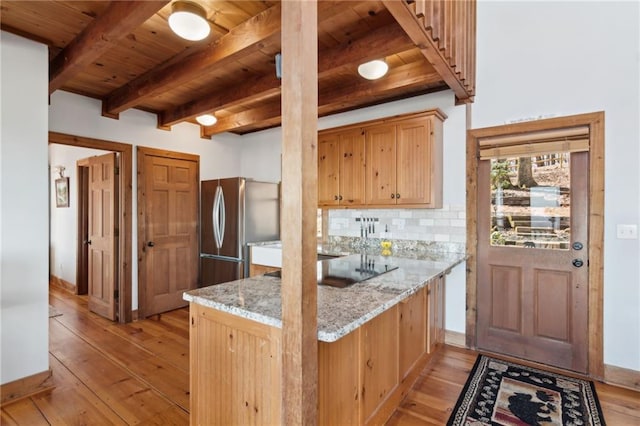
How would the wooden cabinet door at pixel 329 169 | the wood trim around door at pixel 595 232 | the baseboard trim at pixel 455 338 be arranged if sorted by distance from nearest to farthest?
the wood trim around door at pixel 595 232
the baseboard trim at pixel 455 338
the wooden cabinet door at pixel 329 169

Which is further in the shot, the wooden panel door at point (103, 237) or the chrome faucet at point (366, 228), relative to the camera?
the wooden panel door at point (103, 237)

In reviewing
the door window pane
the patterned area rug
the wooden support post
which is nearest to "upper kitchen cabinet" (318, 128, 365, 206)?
the door window pane

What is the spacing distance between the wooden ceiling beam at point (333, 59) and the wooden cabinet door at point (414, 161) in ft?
3.04

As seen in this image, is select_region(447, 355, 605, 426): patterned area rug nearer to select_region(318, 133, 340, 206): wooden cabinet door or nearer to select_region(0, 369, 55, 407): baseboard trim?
select_region(318, 133, 340, 206): wooden cabinet door

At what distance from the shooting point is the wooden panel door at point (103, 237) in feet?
12.6

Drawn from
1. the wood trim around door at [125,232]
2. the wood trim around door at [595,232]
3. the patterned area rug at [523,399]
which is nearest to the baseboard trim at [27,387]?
the wood trim around door at [125,232]

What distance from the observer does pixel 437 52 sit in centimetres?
206

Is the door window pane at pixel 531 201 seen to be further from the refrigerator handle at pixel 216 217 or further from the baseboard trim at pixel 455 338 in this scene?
the refrigerator handle at pixel 216 217

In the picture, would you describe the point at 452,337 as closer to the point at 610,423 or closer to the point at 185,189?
the point at 610,423

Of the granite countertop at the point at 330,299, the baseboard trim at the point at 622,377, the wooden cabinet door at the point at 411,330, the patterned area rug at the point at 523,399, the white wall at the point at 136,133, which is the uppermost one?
the white wall at the point at 136,133

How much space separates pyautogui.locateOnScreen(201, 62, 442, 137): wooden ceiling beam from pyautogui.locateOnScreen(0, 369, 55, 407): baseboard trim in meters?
3.15

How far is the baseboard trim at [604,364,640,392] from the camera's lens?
2387 millimetres

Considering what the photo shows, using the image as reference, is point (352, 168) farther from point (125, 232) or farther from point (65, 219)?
point (65, 219)

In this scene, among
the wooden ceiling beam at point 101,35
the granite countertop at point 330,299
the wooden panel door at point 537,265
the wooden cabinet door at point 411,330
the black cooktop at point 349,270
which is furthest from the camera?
the wooden panel door at point 537,265
